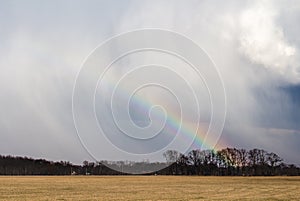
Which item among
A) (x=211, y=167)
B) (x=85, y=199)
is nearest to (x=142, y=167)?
(x=211, y=167)

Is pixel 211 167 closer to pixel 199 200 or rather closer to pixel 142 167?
pixel 142 167

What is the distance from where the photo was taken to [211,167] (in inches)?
7835

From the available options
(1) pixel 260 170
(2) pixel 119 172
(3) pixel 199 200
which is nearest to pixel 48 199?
(3) pixel 199 200

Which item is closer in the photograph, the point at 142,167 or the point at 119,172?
the point at 142,167

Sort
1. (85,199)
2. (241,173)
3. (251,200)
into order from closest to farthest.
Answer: (251,200) → (85,199) → (241,173)

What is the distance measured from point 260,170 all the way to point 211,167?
74.4 ft

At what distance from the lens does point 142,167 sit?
167750 millimetres

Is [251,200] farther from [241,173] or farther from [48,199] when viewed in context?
[241,173]

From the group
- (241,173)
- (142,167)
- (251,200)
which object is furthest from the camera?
(241,173)

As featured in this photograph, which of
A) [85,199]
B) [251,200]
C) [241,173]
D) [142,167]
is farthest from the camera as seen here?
[241,173]

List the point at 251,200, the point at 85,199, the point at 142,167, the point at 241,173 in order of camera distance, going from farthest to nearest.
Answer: the point at 241,173 < the point at 142,167 < the point at 85,199 < the point at 251,200

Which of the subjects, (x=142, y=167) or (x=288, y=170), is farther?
(x=288, y=170)

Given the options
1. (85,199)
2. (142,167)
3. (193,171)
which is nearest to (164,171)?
(193,171)

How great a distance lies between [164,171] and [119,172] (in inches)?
804
